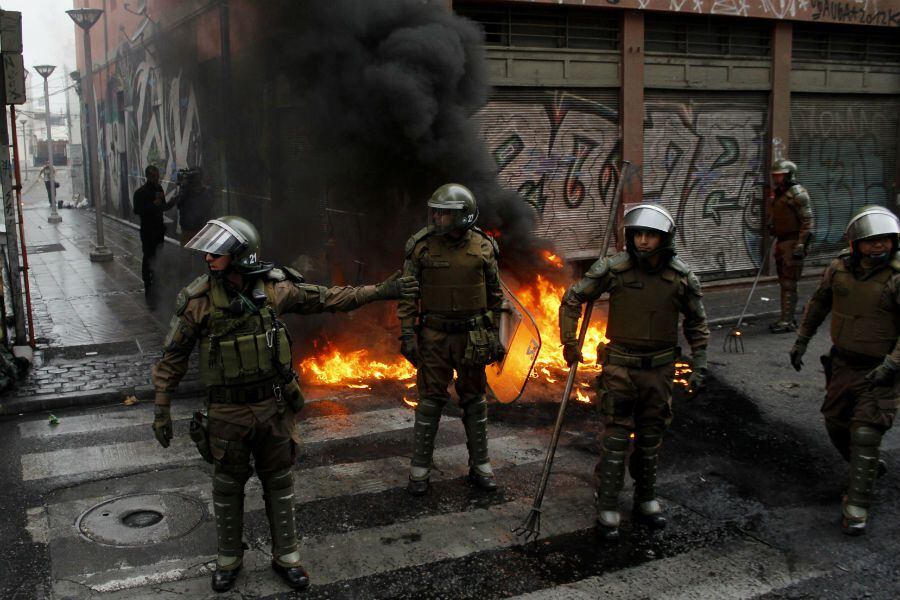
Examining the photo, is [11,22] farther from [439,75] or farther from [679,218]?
[679,218]

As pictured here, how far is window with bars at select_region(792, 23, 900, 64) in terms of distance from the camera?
13.7 metres

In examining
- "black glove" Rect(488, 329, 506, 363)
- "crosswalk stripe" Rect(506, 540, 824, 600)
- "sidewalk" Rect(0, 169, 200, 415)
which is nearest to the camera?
"crosswalk stripe" Rect(506, 540, 824, 600)

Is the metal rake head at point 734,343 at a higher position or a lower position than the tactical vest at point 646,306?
lower

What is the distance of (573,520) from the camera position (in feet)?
16.6

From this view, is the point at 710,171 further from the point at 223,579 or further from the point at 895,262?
the point at 223,579

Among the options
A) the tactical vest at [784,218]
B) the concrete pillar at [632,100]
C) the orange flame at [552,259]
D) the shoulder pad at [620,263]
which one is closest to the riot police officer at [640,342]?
the shoulder pad at [620,263]

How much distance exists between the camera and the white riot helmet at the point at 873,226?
4.99 meters

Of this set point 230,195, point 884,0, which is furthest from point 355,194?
point 884,0

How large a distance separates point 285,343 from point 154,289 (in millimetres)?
8609

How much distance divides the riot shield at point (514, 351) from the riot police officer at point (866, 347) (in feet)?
6.57

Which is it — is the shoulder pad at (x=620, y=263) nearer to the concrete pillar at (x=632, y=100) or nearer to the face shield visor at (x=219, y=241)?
the face shield visor at (x=219, y=241)

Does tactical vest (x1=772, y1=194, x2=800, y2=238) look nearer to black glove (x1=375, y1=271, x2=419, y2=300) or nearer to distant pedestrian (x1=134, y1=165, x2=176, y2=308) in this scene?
black glove (x1=375, y1=271, x2=419, y2=300)

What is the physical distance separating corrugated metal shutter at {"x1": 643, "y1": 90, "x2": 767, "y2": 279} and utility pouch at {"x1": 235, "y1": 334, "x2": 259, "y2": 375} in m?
9.28

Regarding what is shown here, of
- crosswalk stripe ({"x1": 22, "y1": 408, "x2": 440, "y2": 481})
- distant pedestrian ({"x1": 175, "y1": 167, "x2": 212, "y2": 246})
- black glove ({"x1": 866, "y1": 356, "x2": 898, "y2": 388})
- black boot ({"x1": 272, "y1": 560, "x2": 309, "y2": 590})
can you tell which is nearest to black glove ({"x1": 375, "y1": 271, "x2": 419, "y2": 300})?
black boot ({"x1": 272, "y1": 560, "x2": 309, "y2": 590})
